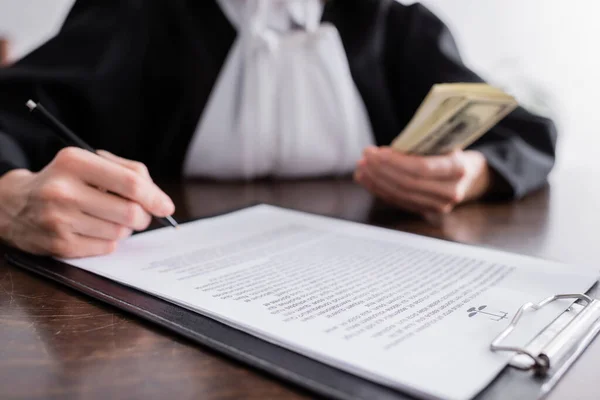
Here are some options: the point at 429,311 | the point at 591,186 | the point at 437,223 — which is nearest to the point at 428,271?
the point at 429,311

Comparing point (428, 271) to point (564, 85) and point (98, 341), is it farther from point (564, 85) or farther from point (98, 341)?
point (564, 85)

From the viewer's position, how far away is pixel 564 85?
206cm

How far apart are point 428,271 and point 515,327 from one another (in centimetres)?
12

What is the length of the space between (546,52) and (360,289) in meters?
2.03

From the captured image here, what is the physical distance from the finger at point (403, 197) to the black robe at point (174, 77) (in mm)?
152

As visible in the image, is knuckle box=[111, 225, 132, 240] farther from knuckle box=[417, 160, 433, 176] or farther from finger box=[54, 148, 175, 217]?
knuckle box=[417, 160, 433, 176]

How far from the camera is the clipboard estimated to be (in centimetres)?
26

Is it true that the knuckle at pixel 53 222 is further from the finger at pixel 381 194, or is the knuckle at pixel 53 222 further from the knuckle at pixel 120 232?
the finger at pixel 381 194

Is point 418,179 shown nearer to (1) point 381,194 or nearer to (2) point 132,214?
(1) point 381,194

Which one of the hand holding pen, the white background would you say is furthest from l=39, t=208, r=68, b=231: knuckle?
the white background

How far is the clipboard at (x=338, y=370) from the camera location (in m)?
0.26

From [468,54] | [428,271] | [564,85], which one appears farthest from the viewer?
[468,54]

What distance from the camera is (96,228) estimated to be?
47 cm

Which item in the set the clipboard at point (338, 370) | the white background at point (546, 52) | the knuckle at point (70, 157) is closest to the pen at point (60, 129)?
the knuckle at point (70, 157)
